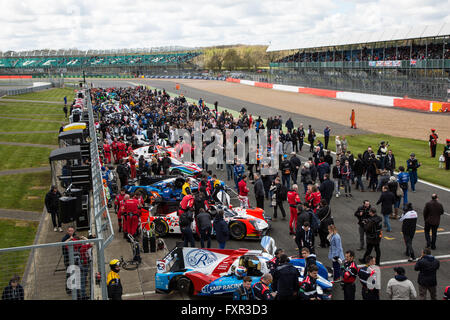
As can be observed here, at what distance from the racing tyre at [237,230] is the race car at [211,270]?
292cm

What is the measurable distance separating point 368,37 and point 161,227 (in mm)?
50155

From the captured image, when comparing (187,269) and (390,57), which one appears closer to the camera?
(187,269)

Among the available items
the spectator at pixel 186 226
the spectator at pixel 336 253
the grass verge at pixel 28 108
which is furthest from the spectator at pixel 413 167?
the grass verge at pixel 28 108

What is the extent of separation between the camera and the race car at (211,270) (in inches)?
360

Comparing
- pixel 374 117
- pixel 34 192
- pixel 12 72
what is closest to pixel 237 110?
pixel 374 117

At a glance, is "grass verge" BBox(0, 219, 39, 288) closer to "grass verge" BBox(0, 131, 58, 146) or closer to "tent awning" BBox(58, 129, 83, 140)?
"tent awning" BBox(58, 129, 83, 140)

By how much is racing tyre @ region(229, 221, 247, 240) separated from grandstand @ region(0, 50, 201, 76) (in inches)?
5522

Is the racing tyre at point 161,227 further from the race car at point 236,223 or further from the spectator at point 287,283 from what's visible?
the spectator at point 287,283

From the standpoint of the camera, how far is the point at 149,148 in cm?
2147

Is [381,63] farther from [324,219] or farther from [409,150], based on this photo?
[324,219]

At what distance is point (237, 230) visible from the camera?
42.2 ft

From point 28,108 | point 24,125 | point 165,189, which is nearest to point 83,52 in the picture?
point 28,108
